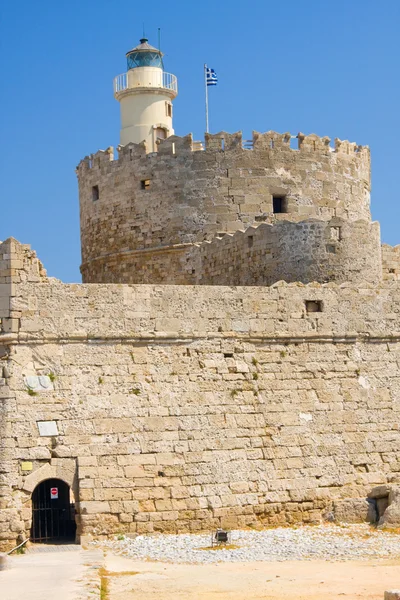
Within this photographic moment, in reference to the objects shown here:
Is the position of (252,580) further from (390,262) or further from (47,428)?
(390,262)

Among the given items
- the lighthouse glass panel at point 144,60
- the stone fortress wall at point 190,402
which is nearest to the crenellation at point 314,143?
the stone fortress wall at point 190,402

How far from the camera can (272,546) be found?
14320 millimetres

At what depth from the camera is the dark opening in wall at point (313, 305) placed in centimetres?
1667

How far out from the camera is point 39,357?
1498cm

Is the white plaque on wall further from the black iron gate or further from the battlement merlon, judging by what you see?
the battlement merlon

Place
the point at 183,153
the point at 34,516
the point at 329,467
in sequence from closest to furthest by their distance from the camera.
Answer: the point at 34,516 → the point at 329,467 → the point at 183,153

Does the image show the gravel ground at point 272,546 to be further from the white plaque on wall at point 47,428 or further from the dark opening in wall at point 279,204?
the dark opening in wall at point 279,204

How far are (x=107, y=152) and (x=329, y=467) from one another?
9.05 meters

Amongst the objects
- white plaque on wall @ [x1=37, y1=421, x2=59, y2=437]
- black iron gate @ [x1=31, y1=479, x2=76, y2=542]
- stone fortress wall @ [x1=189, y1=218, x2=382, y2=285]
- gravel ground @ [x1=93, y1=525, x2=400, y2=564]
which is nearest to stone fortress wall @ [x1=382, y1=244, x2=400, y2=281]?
stone fortress wall @ [x1=189, y1=218, x2=382, y2=285]

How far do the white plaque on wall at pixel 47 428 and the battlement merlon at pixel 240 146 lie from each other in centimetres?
827

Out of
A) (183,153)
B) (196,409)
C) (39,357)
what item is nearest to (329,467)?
(196,409)

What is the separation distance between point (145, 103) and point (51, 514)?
13348 mm

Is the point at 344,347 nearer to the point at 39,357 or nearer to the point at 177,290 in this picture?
the point at 177,290

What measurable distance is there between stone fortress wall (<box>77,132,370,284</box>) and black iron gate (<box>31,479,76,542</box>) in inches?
248
